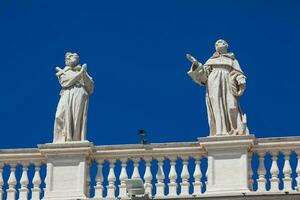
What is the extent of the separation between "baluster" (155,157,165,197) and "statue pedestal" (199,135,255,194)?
104 cm

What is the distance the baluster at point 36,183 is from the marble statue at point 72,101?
2.46 feet

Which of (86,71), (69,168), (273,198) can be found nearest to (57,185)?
(69,168)

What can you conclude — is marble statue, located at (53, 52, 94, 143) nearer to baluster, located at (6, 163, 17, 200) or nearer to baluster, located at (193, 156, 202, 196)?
baluster, located at (6, 163, 17, 200)

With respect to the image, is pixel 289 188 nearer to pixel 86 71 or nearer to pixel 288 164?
pixel 288 164

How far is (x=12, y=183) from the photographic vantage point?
30.1 m

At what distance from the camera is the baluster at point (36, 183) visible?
2981 cm

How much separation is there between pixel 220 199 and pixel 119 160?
275cm

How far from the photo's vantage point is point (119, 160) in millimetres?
30000

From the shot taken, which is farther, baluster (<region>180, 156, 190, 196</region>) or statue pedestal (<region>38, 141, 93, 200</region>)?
statue pedestal (<region>38, 141, 93, 200</region>)

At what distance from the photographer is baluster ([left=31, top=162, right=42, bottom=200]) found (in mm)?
29812

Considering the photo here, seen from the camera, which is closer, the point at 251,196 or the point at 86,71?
the point at 251,196

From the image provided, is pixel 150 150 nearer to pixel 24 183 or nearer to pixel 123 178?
pixel 123 178

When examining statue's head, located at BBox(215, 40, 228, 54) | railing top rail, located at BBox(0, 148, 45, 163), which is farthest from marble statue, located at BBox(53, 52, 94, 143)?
statue's head, located at BBox(215, 40, 228, 54)

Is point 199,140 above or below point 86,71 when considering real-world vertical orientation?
below
